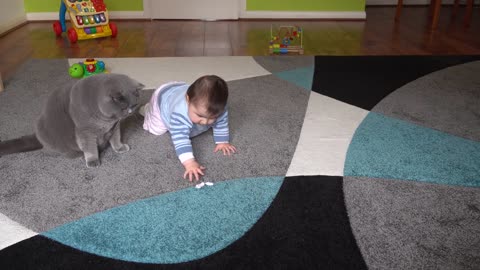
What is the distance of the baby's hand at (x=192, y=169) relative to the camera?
117 cm

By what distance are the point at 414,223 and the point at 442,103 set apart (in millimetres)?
914

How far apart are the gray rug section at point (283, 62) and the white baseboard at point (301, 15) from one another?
135 centimetres

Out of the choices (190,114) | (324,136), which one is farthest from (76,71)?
(324,136)

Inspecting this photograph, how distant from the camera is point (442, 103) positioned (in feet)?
5.67

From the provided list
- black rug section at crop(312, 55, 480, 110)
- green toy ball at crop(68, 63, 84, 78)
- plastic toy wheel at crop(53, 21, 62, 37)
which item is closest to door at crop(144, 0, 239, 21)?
plastic toy wheel at crop(53, 21, 62, 37)

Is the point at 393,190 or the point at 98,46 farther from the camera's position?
the point at 98,46

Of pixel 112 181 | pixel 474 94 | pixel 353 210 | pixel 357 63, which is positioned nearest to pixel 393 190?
pixel 353 210

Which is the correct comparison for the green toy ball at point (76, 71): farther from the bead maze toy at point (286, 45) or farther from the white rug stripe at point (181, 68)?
the bead maze toy at point (286, 45)

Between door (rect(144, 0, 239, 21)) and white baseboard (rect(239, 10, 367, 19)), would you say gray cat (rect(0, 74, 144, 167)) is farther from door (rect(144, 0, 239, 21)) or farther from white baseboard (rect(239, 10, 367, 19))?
white baseboard (rect(239, 10, 367, 19))

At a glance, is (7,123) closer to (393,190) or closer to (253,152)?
(253,152)

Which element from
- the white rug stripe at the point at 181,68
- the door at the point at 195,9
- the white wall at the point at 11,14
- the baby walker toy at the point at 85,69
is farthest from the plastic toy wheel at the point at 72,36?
the door at the point at 195,9

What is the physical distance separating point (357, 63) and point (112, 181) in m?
1.61

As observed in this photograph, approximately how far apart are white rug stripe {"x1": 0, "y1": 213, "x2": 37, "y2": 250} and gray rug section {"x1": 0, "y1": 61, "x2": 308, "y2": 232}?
0.6 inches

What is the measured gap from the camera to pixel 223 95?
1.12m
